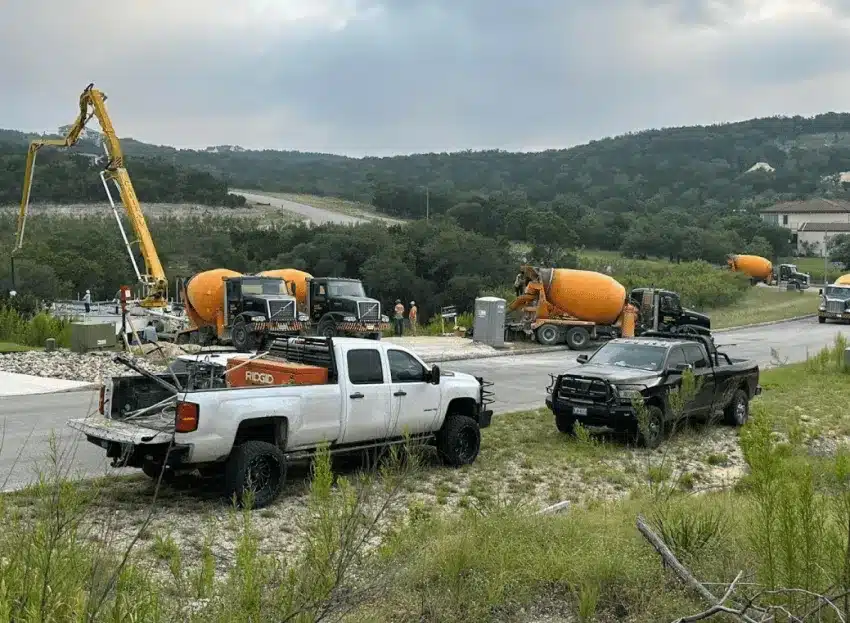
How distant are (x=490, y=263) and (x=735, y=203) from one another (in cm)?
10511

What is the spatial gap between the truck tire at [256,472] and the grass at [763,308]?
37.3 meters

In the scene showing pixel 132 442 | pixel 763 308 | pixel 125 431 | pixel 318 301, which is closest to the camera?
pixel 132 442

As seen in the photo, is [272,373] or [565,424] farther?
[565,424]

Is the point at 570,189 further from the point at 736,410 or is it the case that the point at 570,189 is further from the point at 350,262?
the point at 736,410

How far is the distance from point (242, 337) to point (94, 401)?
11982mm

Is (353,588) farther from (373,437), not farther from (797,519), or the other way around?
(373,437)

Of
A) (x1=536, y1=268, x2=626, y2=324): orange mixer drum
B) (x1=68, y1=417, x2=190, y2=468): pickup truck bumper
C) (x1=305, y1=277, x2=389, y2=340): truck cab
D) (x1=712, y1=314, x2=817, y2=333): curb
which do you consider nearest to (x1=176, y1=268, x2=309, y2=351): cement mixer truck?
(x1=305, y1=277, x2=389, y2=340): truck cab

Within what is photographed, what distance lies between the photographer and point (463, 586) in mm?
5934

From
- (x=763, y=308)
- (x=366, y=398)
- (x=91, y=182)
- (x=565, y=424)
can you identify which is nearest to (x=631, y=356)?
(x=565, y=424)

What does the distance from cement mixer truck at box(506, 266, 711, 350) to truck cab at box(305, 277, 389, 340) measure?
6240mm

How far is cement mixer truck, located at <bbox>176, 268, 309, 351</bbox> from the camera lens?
27.6 m

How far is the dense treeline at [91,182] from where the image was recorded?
83125 millimetres

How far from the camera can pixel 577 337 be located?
3272 centimetres

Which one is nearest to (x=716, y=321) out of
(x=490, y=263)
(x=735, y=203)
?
(x=490, y=263)
